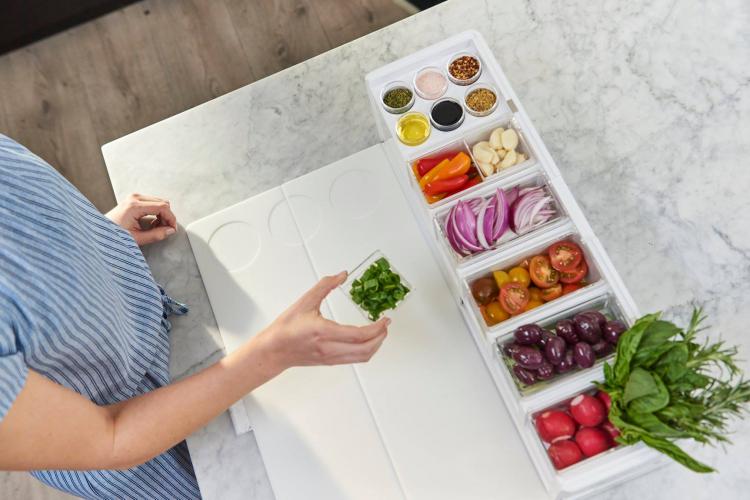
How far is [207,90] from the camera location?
258 centimetres

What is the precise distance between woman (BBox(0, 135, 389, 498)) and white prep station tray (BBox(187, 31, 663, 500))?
0.65ft

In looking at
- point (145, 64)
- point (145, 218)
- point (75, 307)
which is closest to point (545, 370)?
point (75, 307)

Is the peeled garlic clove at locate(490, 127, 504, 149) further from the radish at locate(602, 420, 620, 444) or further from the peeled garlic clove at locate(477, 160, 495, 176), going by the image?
the radish at locate(602, 420, 620, 444)

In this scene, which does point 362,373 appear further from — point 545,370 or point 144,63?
point 144,63

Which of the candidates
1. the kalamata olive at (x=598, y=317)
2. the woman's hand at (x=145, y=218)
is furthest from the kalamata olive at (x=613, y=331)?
the woman's hand at (x=145, y=218)

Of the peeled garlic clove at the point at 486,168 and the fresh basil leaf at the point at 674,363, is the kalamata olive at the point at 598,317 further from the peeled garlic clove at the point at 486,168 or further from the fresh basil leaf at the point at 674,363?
the peeled garlic clove at the point at 486,168

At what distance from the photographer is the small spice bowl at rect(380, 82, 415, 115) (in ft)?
4.21

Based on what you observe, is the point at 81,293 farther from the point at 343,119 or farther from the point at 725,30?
the point at 725,30

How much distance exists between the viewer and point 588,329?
1.06 m

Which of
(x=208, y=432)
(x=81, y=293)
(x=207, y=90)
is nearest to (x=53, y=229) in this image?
(x=81, y=293)

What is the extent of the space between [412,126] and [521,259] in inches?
13.0

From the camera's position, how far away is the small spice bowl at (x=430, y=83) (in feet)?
4.25

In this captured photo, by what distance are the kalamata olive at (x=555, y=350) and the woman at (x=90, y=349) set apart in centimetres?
27

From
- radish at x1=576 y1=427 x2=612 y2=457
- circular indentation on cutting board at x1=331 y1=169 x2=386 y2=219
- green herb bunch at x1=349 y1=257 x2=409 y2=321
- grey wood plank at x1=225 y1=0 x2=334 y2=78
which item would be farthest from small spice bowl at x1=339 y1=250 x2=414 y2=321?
grey wood plank at x1=225 y1=0 x2=334 y2=78
